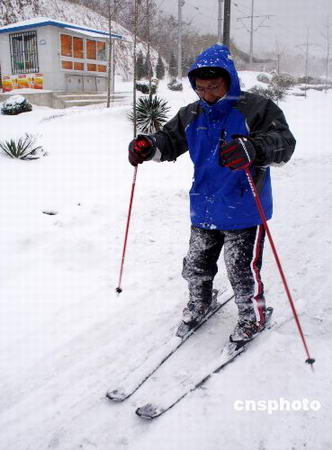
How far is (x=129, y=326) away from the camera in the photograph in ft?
9.51

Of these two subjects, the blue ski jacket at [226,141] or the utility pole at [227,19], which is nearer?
the blue ski jacket at [226,141]

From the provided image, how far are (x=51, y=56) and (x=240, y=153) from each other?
742 inches

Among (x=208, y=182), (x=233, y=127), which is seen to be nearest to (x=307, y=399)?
(x=208, y=182)

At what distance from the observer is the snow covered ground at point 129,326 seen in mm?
1970

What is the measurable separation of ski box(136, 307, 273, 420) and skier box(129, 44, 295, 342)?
7cm

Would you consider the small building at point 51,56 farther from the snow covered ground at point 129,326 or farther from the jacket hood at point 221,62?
the jacket hood at point 221,62

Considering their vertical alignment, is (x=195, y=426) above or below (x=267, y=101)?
below

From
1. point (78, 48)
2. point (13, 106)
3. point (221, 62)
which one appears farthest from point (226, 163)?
point (78, 48)

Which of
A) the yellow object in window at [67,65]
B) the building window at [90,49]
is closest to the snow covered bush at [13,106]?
the yellow object in window at [67,65]

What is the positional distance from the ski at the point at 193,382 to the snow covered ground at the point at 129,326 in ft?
0.13

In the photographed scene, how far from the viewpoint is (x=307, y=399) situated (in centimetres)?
210

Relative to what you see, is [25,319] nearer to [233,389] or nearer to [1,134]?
[233,389]

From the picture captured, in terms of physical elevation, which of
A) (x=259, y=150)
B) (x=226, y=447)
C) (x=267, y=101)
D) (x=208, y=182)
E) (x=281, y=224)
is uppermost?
(x=267, y=101)

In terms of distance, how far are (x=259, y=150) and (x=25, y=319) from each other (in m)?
2.20
